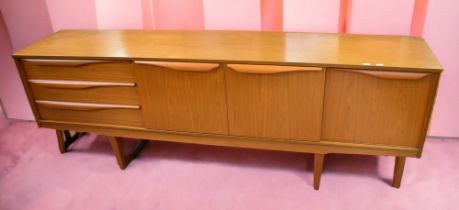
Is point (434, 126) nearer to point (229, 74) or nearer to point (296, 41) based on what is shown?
point (296, 41)

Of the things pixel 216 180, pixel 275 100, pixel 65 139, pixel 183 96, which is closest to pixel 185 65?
pixel 183 96

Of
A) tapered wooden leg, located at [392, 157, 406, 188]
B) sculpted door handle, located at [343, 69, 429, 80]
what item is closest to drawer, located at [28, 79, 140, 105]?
sculpted door handle, located at [343, 69, 429, 80]

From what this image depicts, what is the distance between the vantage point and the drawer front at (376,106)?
58.7 inches

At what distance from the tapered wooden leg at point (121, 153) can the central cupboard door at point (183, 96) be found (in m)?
0.27

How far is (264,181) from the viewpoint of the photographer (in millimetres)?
Answer: 1919

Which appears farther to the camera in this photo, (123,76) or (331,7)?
(331,7)

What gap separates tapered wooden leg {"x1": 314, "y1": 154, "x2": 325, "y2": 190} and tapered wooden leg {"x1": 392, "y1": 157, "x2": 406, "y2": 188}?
1.10ft

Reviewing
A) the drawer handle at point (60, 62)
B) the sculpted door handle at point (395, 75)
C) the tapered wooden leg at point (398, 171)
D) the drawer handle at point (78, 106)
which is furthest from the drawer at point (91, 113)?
the tapered wooden leg at point (398, 171)

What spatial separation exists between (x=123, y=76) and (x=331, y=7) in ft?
3.38

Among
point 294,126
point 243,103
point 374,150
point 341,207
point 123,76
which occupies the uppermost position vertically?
point 123,76

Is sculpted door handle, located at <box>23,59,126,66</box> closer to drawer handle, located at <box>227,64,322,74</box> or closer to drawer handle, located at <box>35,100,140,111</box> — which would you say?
drawer handle, located at <box>35,100,140,111</box>

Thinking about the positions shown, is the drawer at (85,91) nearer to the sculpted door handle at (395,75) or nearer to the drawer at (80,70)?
the drawer at (80,70)

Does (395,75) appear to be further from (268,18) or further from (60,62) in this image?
(60,62)

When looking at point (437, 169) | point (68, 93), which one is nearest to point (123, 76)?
point (68, 93)
